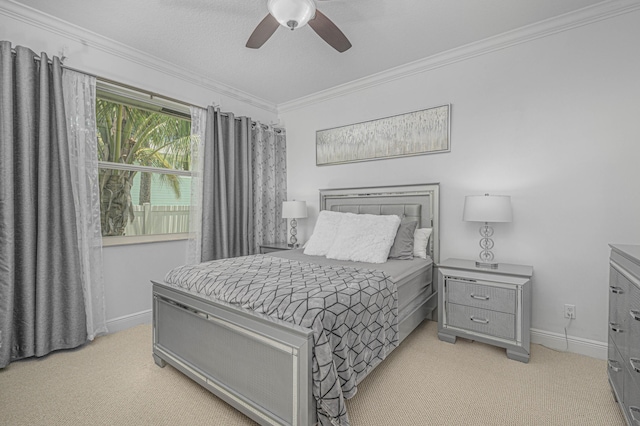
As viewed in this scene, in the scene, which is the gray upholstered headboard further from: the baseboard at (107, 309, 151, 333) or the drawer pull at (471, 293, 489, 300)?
the baseboard at (107, 309, 151, 333)

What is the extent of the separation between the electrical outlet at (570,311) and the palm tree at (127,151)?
395 cm

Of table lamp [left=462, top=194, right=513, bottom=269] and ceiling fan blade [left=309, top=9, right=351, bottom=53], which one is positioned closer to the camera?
ceiling fan blade [left=309, top=9, right=351, bottom=53]

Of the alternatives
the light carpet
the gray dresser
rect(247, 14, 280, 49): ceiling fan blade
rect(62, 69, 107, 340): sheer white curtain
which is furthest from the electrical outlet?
rect(62, 69, 107, 340): sheer white curtain

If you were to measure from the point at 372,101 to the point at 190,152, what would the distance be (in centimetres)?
222

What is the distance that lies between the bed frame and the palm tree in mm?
1306

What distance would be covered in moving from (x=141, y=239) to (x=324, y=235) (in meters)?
1.94

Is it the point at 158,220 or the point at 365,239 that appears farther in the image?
the point at 158,220

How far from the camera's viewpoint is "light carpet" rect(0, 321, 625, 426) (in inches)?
65.4

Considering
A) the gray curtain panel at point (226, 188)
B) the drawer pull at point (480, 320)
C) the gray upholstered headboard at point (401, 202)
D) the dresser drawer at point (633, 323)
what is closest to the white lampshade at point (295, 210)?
the gray upholstered headboard at point (401, 202)

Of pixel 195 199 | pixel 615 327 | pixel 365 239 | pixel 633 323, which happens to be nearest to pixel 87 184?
pixel 195 199

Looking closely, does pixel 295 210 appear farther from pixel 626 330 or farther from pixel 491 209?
pixel 626 330

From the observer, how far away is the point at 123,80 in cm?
287

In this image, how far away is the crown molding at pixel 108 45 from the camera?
89.9 inches

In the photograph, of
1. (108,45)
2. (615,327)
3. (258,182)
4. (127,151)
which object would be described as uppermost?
(108,45)
